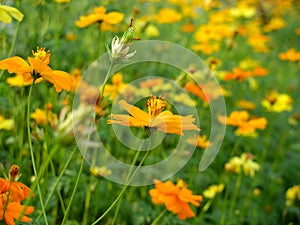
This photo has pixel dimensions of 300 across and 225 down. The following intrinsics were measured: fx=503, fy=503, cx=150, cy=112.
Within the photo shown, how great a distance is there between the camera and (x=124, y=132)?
1.81 m

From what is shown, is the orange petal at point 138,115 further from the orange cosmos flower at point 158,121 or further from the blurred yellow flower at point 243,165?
the blurred yellow flower at point 243,165

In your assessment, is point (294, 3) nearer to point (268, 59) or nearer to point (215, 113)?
point (268, 59)

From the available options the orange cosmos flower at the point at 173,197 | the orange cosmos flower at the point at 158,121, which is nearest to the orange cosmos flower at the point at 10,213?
the orange cosmos flower at the point at 158,121

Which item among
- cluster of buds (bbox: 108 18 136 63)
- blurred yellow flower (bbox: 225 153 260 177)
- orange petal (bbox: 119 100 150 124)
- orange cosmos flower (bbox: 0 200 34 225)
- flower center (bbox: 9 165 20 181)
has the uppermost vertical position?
cluster of buds (bbox: 108 18 136 63)

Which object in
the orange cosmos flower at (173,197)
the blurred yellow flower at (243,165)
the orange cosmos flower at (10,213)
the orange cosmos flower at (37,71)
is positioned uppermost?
the orange cosmos flower at (37,71)

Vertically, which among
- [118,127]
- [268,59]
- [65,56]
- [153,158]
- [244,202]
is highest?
[65,56]

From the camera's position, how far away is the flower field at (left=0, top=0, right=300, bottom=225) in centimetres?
74

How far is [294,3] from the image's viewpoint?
17.4ft

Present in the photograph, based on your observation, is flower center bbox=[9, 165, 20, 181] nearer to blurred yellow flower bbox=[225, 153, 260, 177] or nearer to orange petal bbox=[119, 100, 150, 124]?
orange petal bbox=[119, 100, 150, 124]

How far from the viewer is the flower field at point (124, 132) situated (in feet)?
2.43

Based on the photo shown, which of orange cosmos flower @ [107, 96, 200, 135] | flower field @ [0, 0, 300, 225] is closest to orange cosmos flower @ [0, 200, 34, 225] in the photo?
flower field @ [0, 0, 300, 225]

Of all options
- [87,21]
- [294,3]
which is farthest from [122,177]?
[294,3]

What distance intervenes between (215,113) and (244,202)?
0.54 m

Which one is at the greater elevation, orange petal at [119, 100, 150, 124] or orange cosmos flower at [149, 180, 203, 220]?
orange petal at [119, 100, 150, 124]
